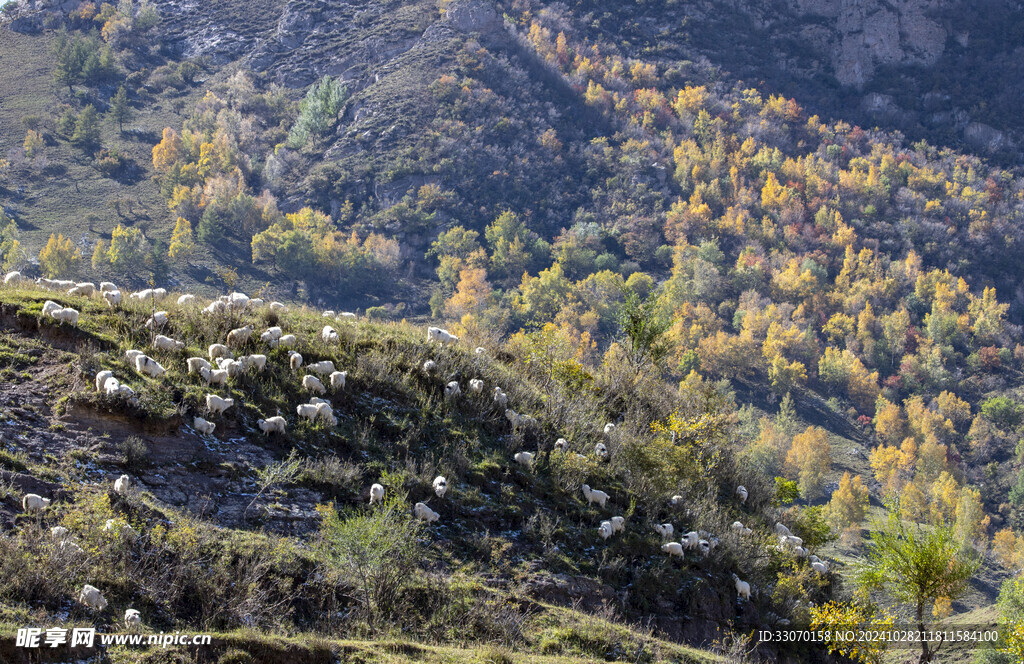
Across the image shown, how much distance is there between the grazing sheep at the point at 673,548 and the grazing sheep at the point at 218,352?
9.11 metres

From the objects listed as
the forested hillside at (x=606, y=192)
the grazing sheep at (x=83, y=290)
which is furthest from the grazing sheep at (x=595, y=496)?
the forested hillside at (x=606, y=192)

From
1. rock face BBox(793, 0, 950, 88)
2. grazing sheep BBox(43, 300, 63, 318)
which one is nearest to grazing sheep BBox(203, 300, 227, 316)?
grazing sheep BBox(43, 300, 63, 318)

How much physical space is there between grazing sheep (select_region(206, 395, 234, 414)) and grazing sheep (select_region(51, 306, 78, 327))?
108 inches

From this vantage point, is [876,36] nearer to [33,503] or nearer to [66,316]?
[66,316]

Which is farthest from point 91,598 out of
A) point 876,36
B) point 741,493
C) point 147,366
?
point 876,36

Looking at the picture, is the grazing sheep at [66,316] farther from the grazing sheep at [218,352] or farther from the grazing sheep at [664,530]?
the grazing sheep at [664,530]

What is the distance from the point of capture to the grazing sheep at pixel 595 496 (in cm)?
1506

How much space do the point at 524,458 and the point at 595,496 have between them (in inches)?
62.8

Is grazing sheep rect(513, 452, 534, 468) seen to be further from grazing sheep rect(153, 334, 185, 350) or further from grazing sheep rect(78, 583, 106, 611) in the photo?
grazing sheep rect(78, 583, 106, 611)

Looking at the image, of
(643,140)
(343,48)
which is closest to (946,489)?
(643,140)

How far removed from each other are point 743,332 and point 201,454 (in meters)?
92.1

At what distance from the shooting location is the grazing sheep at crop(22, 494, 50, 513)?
972cm

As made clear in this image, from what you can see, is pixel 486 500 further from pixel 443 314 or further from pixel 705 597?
pixel 443 314

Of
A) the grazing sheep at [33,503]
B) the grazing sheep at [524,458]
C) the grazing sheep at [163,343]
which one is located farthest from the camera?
the grazing sheep at [524,458]
